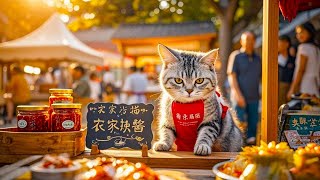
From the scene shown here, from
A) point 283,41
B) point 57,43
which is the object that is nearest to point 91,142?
point 283,41

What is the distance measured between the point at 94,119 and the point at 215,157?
3.08 ft

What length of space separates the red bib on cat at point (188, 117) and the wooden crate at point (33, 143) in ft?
2.54

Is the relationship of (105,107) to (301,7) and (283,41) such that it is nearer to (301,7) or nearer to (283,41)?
(301,7)

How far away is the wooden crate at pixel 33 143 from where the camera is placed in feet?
8.28

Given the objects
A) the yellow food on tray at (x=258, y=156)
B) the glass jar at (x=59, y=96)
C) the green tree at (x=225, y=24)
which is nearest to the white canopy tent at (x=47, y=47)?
the green tree at (x=225, y=24)

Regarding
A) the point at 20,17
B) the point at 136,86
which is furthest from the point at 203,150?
the point at 20,17

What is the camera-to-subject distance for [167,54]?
9.89ft

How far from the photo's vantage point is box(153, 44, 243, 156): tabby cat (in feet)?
9.36

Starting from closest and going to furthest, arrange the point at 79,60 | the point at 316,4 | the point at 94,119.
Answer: the point at 94,119 → the point at 316,4 → the point at 79,60

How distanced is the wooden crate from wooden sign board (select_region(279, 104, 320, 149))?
1673 millimetres

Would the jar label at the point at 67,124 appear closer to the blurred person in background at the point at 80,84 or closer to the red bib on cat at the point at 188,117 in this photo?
A: the red bib on cat at the point at 188,117

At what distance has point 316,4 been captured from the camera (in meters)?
3.89

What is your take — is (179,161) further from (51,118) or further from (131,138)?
(51,118)

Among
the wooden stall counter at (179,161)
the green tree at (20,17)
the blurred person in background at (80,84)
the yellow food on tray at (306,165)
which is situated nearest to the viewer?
the yellow food on tray at (306,165)
